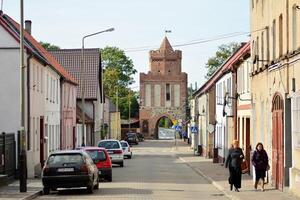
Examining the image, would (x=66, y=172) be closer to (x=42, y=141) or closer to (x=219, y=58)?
(x=42, y=141)

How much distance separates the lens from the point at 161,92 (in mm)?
122500

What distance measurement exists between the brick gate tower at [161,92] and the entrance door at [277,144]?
93071mm

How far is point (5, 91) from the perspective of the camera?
111 feet

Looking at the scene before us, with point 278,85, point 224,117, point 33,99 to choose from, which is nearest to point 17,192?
point 278,85

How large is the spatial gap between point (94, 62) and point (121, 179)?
41.1 meters

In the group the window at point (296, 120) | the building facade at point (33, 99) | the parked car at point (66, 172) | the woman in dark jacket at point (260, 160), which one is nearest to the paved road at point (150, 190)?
the parked car at point (66, 172)

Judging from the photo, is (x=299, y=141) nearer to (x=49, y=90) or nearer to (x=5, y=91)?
(x=5, y=91)

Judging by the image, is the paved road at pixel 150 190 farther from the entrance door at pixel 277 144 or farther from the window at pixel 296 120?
the window at pixel 296 120

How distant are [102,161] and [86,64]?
43.0 metres

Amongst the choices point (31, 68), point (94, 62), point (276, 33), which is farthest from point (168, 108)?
point (276, 33)

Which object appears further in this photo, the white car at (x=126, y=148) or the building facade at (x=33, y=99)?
the white car at (x=126, y=148)

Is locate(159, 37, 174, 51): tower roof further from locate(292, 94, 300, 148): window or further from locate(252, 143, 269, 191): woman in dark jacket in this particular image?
locate(292, 94, 300, 148): window

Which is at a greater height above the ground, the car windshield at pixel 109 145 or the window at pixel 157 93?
the window at pixel 157 93

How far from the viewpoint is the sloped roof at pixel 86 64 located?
72.8 m
